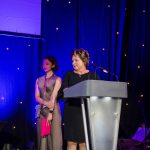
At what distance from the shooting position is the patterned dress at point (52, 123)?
177 inches

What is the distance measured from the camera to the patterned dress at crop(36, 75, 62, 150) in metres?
4.49

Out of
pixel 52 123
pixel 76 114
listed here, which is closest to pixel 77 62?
pixel 76 114

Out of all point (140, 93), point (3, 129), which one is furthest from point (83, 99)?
point (140, 93)

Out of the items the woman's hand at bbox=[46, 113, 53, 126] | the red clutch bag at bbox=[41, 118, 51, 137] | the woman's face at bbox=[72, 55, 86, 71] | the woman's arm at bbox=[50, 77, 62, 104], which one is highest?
the woman's face at bbox=[72, 55, 86, 71]

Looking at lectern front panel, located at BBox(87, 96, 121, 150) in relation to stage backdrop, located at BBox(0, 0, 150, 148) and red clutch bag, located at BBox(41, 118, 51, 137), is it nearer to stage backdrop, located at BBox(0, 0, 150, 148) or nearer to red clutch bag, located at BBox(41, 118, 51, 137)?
red clutch bag, located at BBox(41, 118, 51, 137)

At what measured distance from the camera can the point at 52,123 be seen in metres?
4.53

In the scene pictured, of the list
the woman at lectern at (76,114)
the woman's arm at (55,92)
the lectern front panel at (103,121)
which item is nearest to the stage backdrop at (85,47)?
the woman's arm at (55,92)

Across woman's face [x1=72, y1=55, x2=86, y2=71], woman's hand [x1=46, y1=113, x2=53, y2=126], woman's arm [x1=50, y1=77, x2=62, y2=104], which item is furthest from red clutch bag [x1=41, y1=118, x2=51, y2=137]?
woman's face [x1=72, y1=55, x2=86, y2=71]

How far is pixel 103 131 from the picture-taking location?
7.85 feet

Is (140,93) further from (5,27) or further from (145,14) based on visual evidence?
(5,27)

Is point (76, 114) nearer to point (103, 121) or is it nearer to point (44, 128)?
point (103, 121)

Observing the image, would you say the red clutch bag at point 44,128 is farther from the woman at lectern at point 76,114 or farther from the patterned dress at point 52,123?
the woman at lectern at point 76,114

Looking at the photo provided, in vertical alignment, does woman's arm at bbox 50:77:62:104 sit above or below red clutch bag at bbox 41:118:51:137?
above

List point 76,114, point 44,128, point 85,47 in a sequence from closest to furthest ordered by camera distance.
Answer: point 76,114, point 44,128, point 85,47
